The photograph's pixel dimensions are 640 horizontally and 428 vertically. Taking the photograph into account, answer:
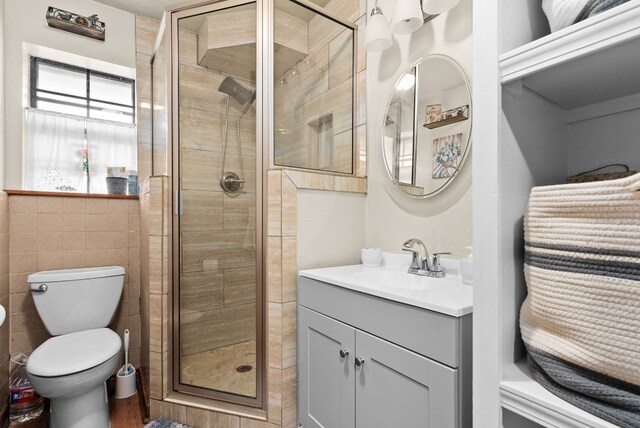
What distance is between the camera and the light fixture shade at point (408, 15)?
1.35 metres

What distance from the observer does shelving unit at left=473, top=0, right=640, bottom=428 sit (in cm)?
52

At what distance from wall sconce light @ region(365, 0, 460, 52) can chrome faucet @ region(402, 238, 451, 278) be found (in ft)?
3.17

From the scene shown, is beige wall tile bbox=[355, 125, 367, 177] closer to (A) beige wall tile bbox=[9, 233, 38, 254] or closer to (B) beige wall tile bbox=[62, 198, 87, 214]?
(B) beige wall tile bbox=[62, 198, 87, 214]

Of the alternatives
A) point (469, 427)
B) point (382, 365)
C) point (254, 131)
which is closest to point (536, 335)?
point (469, 427)

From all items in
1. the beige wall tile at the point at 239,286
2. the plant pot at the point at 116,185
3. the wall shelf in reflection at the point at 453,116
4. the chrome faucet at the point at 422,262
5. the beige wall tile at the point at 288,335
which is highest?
the wall shelf in reflection at the point at 453,116

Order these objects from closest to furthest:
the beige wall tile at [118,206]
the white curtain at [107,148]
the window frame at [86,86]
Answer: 1. the beige wall tile at [118,206]
2. the window frame at [86,86]
3. the white curtain at [107,148]

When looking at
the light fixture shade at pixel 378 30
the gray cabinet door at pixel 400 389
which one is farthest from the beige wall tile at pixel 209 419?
the light fixture shade at pixel 378 30

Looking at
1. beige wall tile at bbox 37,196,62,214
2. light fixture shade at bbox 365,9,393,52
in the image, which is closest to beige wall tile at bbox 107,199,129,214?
beige wall tile at bbox 37,196,62,214

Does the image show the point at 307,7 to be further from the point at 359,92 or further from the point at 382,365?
the point at 382,365

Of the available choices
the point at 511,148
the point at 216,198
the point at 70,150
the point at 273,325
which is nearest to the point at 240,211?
the point at 216,198

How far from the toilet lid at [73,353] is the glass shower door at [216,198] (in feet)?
1.15

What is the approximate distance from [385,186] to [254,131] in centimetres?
75

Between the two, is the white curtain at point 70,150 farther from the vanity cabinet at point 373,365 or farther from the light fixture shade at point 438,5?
the light fixture shade at point 438,5

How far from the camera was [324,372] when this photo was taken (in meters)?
1.30
